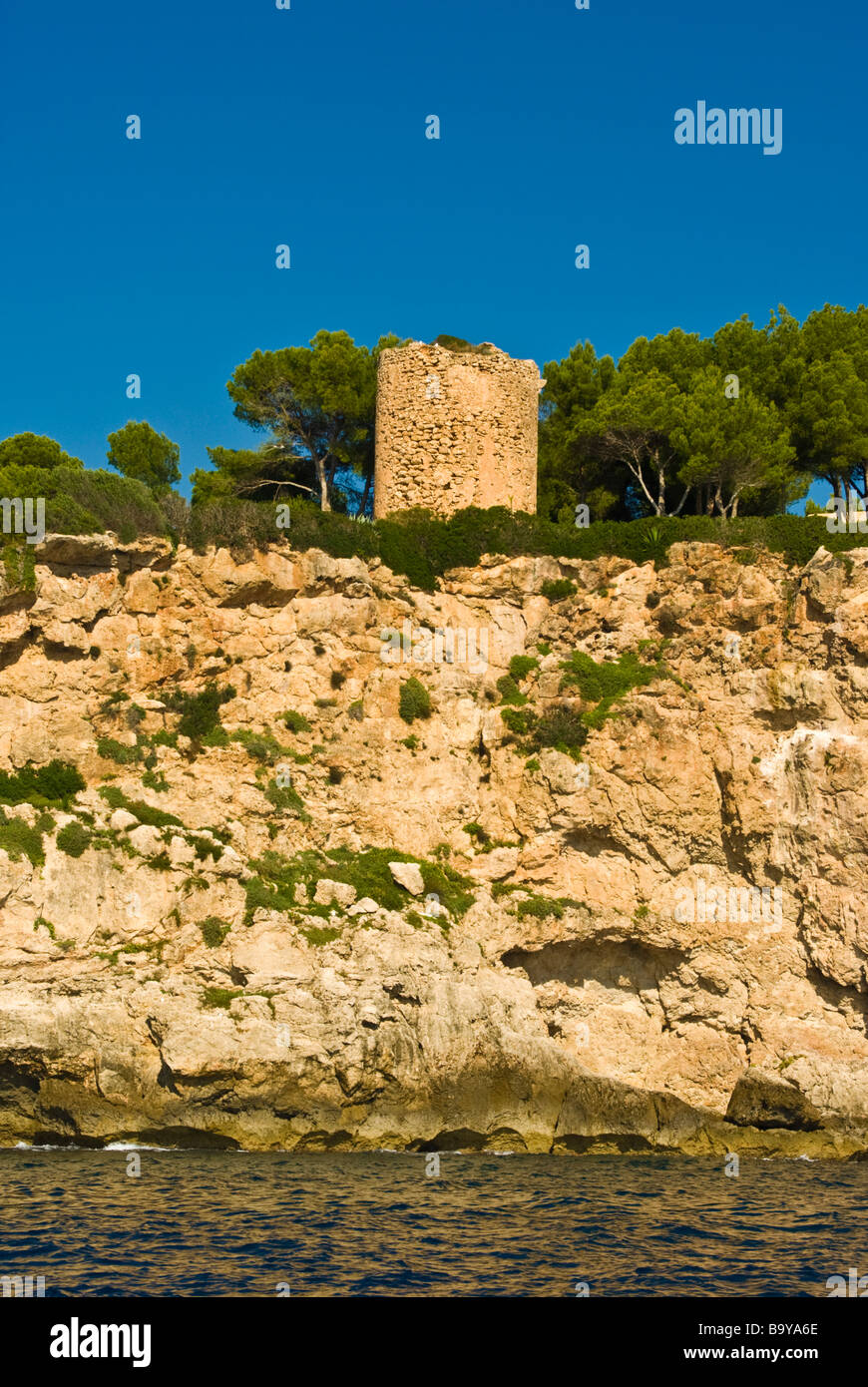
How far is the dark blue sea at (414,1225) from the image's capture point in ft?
48.0

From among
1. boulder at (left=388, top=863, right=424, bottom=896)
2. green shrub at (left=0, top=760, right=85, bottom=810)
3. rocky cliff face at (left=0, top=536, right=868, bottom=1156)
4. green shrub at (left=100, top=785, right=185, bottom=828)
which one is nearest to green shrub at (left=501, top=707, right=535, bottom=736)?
rocky cliff face at (left=0, top=536, right=868, bottom=1156)

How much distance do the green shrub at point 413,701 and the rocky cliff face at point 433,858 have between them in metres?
0.13

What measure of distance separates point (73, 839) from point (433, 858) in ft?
23.9

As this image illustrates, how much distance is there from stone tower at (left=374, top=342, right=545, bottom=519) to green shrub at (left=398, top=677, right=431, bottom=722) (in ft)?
18.5

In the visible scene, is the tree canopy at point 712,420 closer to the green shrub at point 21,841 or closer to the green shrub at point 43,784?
the green shrub at point 43,784

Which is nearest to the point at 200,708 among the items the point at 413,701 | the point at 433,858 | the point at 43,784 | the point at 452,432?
the point at 43,784

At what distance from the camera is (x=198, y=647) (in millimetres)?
29547

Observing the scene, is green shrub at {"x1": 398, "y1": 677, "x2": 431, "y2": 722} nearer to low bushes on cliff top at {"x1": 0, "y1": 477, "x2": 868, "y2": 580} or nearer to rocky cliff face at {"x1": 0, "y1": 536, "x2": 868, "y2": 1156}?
rocky cliff face at {"x1": 0, "y1": 536, "x2": 868, "y2": 1156}

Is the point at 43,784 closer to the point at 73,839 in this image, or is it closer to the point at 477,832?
the point at 73,839

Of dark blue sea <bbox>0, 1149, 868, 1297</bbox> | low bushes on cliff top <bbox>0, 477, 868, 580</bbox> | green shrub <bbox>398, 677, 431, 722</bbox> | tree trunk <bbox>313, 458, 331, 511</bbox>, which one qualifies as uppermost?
tree trunk <bbox>313, 458, 331, 511</bbox>

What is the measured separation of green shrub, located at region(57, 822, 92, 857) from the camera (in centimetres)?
2489

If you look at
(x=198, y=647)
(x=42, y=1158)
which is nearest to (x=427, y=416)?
(x=198, y=647)
